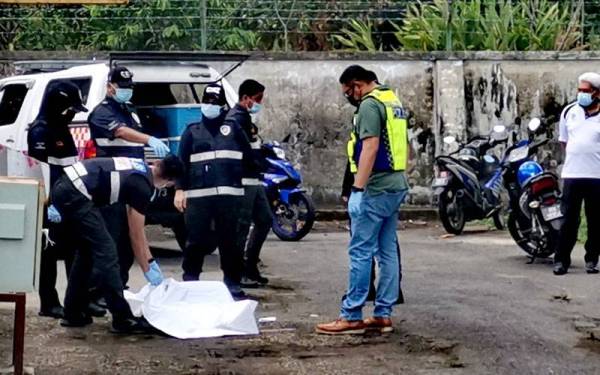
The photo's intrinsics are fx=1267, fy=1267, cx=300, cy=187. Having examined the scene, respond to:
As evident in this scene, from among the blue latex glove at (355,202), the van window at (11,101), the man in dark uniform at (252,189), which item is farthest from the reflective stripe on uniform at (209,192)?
the van window at (11,101)

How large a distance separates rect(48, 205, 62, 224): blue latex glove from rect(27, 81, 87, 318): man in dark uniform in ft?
1.47

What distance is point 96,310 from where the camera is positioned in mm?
9844

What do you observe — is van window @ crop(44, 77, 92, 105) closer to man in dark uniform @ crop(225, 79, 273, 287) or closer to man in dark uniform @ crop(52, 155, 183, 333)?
man in dark uniform @ crop(225, 79, 273, 287)

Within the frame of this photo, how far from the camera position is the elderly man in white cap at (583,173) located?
11578 millimetres

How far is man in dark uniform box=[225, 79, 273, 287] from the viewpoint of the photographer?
10922mm

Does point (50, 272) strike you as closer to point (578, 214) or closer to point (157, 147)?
point (157, 147)

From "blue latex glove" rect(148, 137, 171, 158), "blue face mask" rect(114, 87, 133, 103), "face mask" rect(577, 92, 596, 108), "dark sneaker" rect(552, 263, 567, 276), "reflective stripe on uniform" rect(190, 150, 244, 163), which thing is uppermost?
"face mask" rect(577, 92, 596, 108)

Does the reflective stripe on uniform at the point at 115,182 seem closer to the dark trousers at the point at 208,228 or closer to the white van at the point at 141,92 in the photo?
the dark trousers at the point at 208,228

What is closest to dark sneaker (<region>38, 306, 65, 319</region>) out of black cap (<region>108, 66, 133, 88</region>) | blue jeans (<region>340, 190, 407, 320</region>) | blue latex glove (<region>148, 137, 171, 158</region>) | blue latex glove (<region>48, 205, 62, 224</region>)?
blue latex glove (<region>48, 205, 62, 224</region>)

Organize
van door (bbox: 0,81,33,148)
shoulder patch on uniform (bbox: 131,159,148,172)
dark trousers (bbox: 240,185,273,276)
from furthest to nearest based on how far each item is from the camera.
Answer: van door (bbox: 0,81,33,148), dark trousers (bbox: 240,185,273,276), shoulder patch on uniform (bbox: 131,159,148,172)

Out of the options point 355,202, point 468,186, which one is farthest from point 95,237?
point 468,186

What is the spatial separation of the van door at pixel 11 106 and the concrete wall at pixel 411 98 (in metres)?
4.44

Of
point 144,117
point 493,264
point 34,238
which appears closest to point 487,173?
point 493,264

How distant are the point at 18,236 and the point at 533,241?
672 cm
